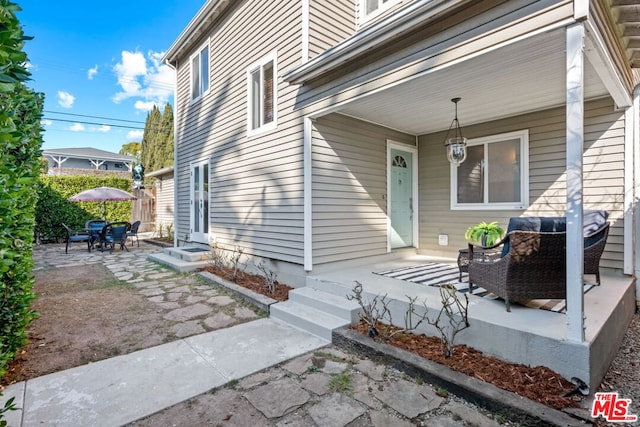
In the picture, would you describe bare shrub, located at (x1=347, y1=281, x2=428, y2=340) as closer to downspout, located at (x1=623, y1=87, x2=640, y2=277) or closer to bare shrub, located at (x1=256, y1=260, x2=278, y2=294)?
bare shrub, located at (x1=256, y1=260, x2=278, y2=294)

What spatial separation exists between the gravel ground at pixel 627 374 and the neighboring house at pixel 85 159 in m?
29.4

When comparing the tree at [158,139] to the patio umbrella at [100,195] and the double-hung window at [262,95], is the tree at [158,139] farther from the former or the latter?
the double-hung window at [262,95]

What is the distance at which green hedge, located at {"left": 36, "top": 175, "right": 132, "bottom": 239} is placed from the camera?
36.6 ft

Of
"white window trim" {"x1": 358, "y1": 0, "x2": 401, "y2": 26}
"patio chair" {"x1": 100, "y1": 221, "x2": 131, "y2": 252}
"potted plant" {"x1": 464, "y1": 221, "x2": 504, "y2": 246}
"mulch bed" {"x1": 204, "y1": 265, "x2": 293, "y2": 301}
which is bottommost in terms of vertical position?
"mulch bed" {"x1": 204, "y1": 265, "x2": 293, "y2": 301}

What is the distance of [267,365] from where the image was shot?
9.48 feet

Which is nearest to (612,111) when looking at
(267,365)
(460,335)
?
(460,335)

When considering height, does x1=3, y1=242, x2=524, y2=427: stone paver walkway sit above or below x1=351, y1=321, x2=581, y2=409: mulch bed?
below

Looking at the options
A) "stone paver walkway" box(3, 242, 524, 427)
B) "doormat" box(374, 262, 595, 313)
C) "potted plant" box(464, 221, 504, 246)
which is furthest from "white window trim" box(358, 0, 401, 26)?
"stone paver walkway" box(3, 242, 524, 427)

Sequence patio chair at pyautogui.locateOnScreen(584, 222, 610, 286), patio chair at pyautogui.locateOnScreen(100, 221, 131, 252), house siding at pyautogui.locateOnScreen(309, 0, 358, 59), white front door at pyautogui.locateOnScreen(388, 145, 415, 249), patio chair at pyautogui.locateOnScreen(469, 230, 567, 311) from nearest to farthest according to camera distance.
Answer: patio chair at pyautogui.locateOnScreen(469, 230, 567, 311), patio chair at pyautogui.locateOnScreen(584, 222, 610, 286), house siding at pyautogui.locateOnScreen(309, 0, 358, 59), white front door at pyautogui.locateOnScreen(388, 145, 415, 249), patio chair at pyautogui.locateOnScreen(100, 221, 131, 252)

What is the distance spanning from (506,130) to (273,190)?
400 cm

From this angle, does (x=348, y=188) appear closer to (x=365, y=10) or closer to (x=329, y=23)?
(x=329, y=23)

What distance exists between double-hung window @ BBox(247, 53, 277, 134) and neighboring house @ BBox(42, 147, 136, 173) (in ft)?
78.9

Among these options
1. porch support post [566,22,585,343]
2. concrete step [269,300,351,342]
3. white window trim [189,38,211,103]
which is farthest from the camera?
white window trim [189,38,211,103]

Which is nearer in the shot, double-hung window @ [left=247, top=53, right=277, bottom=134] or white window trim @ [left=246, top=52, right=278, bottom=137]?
white window trim @ [left=246, top=52, right=278, bottom=137]
